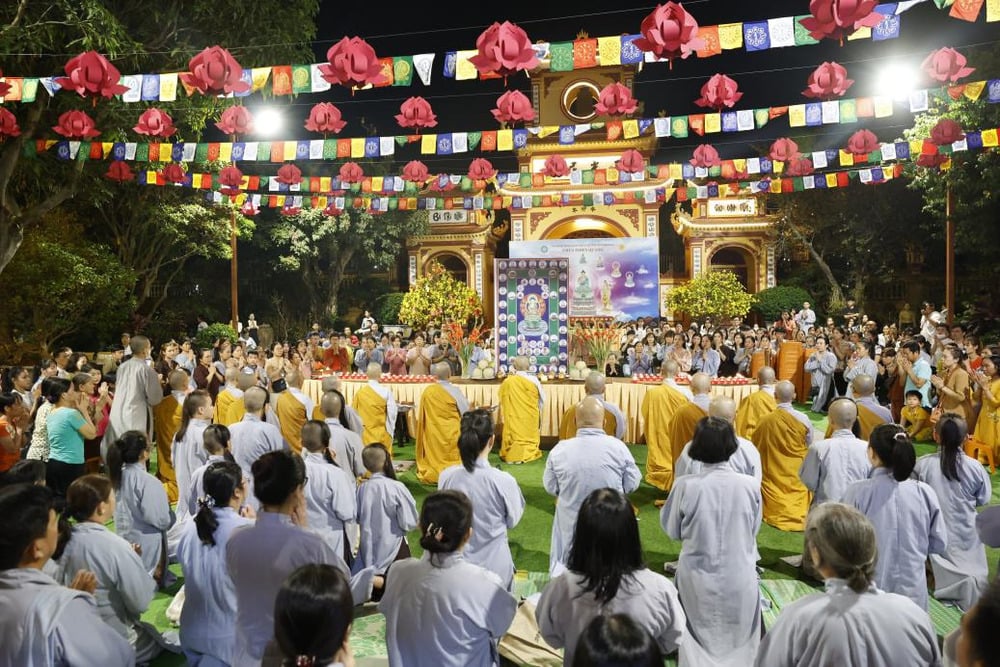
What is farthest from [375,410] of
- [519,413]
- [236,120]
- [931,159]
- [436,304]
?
[436,304]

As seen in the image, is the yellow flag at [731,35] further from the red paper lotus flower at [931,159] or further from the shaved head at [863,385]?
the red paper lotus flower at [931,159]

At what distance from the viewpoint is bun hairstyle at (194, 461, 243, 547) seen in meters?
3.31

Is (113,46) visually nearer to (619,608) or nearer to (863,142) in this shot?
(619,608)

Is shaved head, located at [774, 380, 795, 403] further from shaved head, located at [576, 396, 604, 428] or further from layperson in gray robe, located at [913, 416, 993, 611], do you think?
shaved head, located at [576, 396, 604, 428]

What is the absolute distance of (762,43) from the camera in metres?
6.67

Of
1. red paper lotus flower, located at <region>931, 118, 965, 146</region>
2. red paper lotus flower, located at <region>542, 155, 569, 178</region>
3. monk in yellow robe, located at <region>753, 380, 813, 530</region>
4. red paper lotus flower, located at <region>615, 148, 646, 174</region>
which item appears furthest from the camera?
red paper lotus flower, located at <region>542, 155, 569, 178</region>

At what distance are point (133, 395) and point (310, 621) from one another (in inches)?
243

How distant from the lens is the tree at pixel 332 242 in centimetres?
2275

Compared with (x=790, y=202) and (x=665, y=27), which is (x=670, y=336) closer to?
(x=665, y=27)

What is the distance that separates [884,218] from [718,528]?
21.8 m

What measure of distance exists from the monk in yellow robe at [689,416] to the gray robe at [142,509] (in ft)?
15.0

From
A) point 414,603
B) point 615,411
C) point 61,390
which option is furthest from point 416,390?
point 414,603

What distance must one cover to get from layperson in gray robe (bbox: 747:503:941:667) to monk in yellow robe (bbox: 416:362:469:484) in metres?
6.07

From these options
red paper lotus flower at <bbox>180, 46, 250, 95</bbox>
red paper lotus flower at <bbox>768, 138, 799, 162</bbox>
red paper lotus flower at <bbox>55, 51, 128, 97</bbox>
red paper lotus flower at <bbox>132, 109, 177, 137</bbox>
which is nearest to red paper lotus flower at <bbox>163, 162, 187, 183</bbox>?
red paper lotus flower at <bbox>132, 109, 177, 137</bbox>
